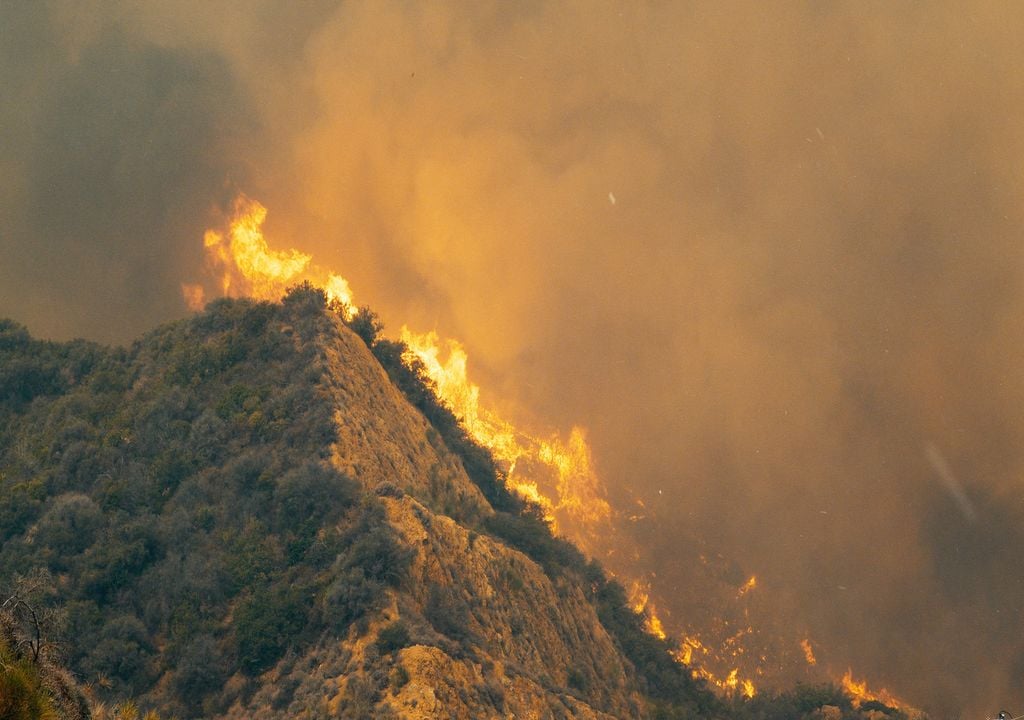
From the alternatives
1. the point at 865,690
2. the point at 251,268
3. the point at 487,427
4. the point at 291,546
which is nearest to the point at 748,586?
the point at 865,690

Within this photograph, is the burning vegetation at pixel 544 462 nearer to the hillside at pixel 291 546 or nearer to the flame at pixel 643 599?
the flame at pixel 643 599

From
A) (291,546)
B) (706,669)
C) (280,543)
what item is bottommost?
(291,546)

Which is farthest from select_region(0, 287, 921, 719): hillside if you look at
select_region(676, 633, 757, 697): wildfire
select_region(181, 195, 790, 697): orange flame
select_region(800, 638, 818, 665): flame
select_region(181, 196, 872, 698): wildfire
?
select_region(800, 638, 818, 665): flame

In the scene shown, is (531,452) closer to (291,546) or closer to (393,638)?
(291,546)

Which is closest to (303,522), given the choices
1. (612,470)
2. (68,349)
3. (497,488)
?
(497,488)

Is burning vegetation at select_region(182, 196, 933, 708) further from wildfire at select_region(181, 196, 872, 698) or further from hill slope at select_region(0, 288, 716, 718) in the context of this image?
hill slope at select_region(0, 288, 716, 718)

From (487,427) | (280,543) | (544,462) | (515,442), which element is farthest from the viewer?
(515,442)

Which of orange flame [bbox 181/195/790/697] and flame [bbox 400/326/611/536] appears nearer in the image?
orange flame [bbox 181/195/790/697]

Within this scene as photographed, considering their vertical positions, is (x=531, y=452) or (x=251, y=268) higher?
(x=251, y=268)
